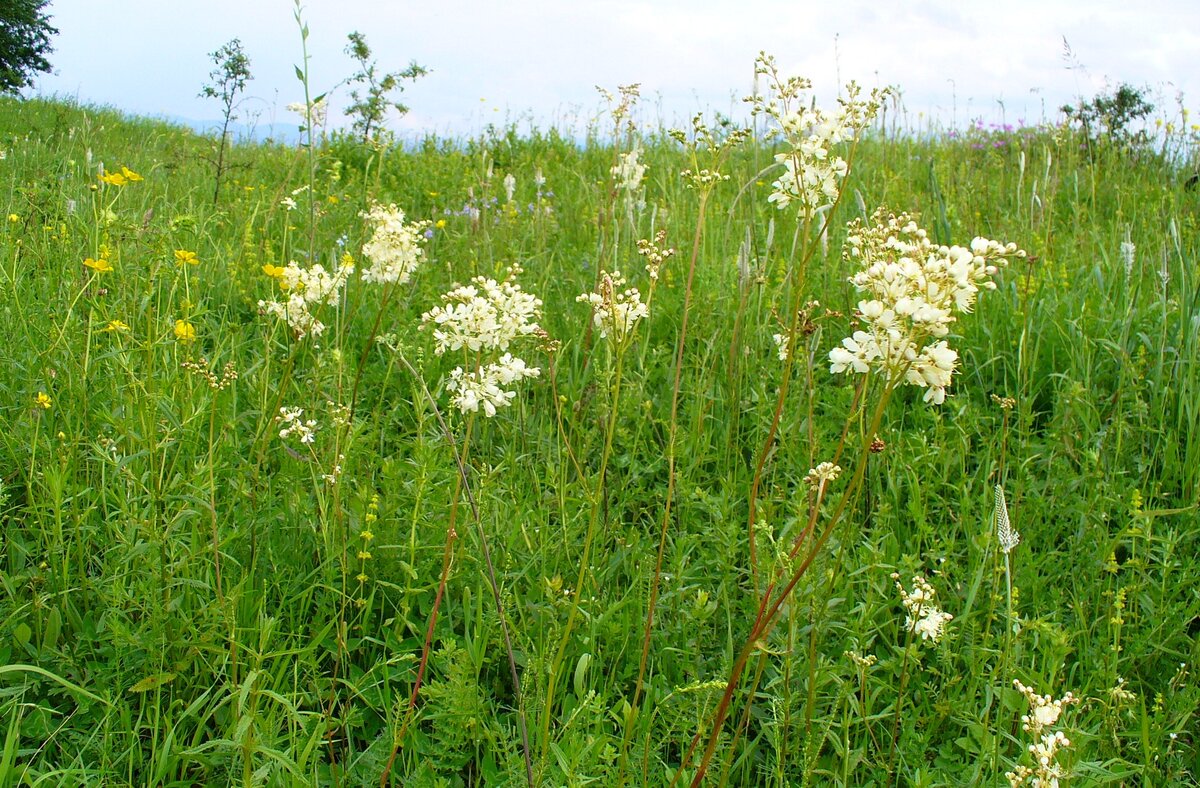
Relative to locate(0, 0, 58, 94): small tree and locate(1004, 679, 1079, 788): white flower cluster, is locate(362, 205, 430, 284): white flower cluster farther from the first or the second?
locate(0, 0, 58, 94): small tree

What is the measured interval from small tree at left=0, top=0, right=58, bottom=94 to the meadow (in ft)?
52.5

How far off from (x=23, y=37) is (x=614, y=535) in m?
20.6

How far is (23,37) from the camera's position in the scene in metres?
17.3

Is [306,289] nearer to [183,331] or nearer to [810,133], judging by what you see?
[183,331]

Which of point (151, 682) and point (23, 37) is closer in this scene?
point (151, 682)

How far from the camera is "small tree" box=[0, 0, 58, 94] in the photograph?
53.2 ft

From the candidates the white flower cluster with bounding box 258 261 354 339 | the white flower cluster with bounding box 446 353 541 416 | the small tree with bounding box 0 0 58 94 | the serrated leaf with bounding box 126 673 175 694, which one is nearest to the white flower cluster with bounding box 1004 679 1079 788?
the white flower cluster with bounding box 446 353 541 416

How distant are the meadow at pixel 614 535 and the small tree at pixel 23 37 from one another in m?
16.0

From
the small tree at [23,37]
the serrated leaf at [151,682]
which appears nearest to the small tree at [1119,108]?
the serrated leaf at [151,682]

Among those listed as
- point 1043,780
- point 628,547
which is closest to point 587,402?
point 628,547

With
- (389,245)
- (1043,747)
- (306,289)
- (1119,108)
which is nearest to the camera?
(1043,747)

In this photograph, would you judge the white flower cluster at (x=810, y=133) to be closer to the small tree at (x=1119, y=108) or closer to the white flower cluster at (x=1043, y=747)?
the white flower cluster at (x=1043, y=747)

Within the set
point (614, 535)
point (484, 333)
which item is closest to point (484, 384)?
point (484, 333)

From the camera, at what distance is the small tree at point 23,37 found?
16.2 meters
